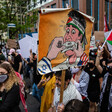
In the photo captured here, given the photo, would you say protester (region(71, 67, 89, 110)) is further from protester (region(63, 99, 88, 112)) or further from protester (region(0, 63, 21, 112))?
protester (region(63, 99, 88, 112))

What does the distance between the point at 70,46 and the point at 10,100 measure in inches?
42.5

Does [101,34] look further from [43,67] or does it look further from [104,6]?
[104,6]

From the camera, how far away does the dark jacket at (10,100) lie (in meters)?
2.14

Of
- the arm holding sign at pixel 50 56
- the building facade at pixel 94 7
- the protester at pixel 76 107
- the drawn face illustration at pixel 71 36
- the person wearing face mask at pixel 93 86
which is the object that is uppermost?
the building facade at pixel 94 7

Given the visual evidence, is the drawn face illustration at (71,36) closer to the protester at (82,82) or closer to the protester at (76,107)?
the protester at (76,107)

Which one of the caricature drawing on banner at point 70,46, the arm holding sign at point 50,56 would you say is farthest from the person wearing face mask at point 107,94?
the arm holding sign at point 50,56

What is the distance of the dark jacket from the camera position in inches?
84.1

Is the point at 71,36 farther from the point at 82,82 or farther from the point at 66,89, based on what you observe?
the point at 82,82

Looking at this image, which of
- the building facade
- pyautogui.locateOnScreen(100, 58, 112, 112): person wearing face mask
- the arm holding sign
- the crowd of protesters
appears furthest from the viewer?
the building facade

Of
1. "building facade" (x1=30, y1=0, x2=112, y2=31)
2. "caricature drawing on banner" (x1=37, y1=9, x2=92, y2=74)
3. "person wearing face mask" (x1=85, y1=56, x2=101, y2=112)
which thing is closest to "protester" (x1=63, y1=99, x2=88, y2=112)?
"caricature drawing on banner" (x1=37, y1=9, x2=92, y2=74)

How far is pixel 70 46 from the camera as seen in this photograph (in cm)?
226

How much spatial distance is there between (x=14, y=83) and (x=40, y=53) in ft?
2.18

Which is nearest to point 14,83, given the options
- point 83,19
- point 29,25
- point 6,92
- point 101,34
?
point 6,92

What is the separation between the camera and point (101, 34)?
24.3ft
